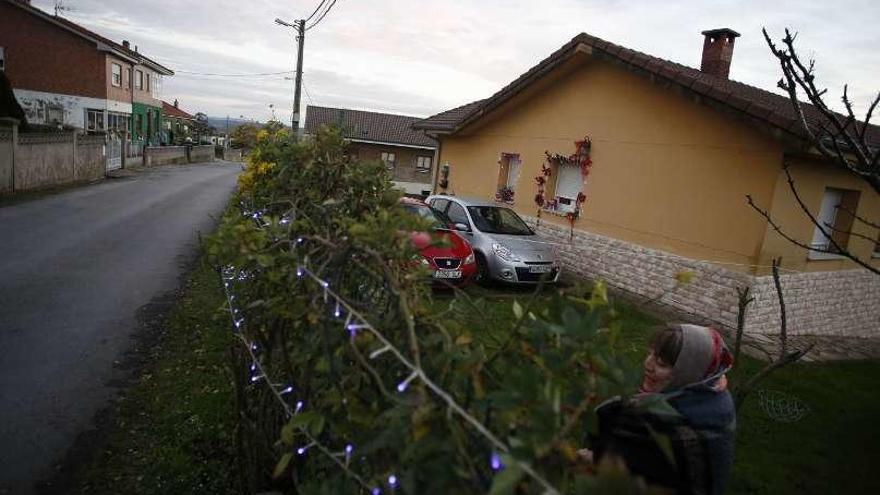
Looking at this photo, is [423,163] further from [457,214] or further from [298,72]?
[457,214]

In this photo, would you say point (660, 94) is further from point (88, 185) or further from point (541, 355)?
point (88, 185)

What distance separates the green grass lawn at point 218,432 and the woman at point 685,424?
0.71 m

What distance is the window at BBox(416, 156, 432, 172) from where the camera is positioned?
38250mm

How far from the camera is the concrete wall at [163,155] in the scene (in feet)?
103

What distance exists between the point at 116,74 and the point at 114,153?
10.5m

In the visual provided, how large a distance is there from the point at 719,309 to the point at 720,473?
7.52 m

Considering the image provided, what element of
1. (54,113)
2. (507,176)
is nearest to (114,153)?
(54,113)

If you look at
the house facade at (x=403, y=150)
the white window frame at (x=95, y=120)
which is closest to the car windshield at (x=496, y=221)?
the house facade at (x=403, y=150)

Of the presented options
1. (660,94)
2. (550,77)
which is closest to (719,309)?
(660,94)

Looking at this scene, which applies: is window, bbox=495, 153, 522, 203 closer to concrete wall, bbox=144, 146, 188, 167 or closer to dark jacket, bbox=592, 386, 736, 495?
dark jacket, bbox=592, 386, 736, 495

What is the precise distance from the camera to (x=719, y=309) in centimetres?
899

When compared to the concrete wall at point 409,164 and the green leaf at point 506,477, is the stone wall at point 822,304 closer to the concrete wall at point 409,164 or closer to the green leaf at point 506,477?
the green leaf at point 506,477

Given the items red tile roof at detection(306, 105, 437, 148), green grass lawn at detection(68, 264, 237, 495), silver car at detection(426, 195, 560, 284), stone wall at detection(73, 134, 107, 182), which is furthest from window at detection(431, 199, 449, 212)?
red tile roof at detection(306, 105, 437, 148)

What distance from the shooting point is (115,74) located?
33531 millimetres
